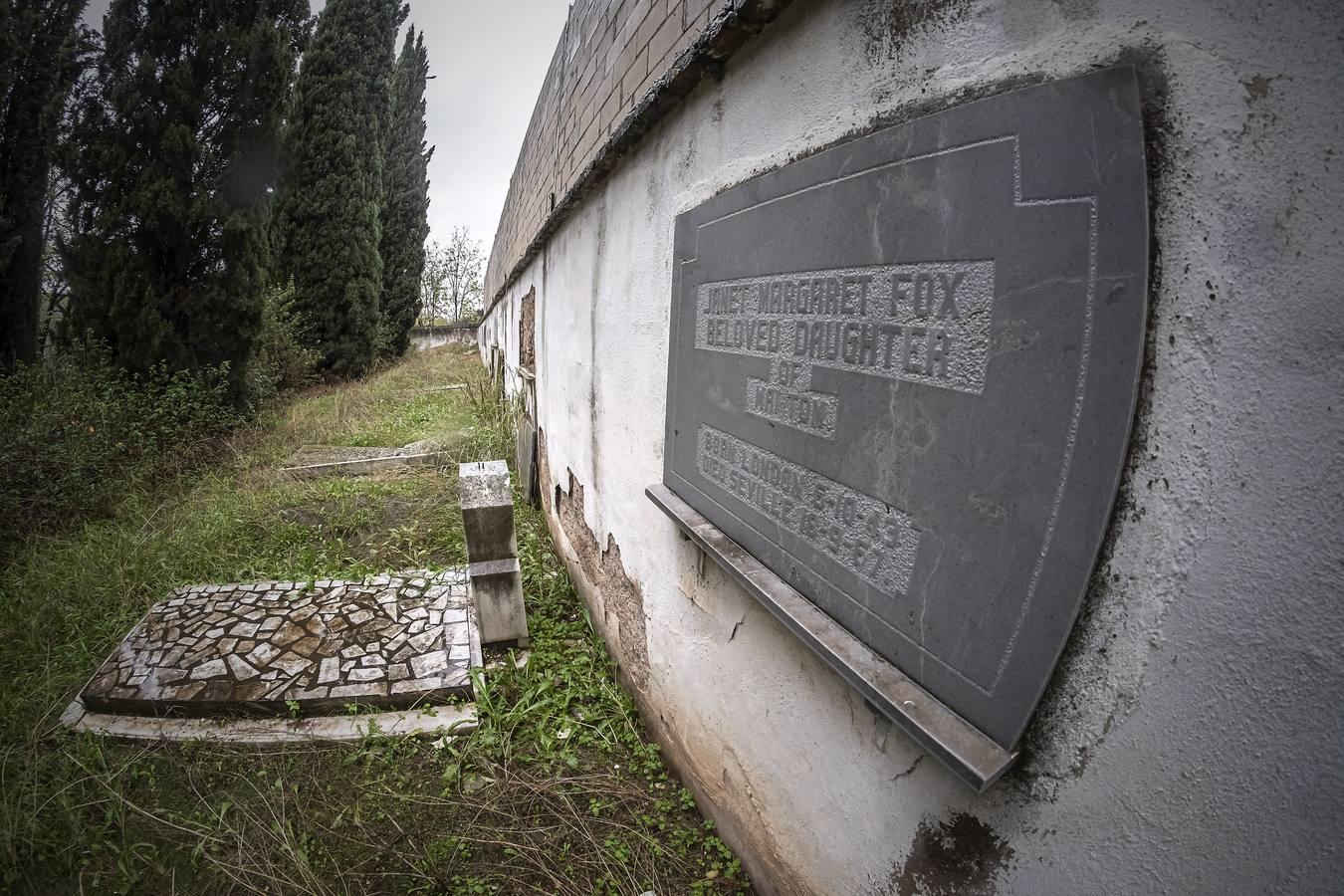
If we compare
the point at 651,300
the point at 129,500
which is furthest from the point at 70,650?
the point at 651,300

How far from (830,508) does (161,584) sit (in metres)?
4.55

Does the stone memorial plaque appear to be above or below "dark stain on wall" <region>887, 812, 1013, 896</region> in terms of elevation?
above

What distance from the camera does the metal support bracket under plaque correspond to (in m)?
0.85

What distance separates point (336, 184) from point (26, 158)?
458cm

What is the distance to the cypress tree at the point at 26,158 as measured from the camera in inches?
256

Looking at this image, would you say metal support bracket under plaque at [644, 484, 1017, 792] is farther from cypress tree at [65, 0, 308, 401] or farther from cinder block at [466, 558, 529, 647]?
cypress tree at [65, 0, 308, 401]

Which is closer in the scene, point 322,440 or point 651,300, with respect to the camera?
point 651,300

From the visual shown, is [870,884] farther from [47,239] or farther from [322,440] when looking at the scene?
[47,239]

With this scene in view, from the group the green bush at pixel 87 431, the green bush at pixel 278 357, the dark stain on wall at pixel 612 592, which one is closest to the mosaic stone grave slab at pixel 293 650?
the dark stain on wall at pixel 612 592

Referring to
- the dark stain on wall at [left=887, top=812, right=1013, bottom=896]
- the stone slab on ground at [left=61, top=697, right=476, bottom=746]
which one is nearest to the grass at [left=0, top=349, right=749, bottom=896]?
the stone slab on ground at [left=61, top=697, right=476, bottom=746]

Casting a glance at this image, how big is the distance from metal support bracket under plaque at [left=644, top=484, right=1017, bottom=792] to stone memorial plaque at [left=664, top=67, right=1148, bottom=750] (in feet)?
0.08

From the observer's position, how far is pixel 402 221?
49.4ft

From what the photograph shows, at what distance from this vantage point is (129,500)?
16.3 ft

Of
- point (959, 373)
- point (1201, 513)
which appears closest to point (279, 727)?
point (959, 373)
